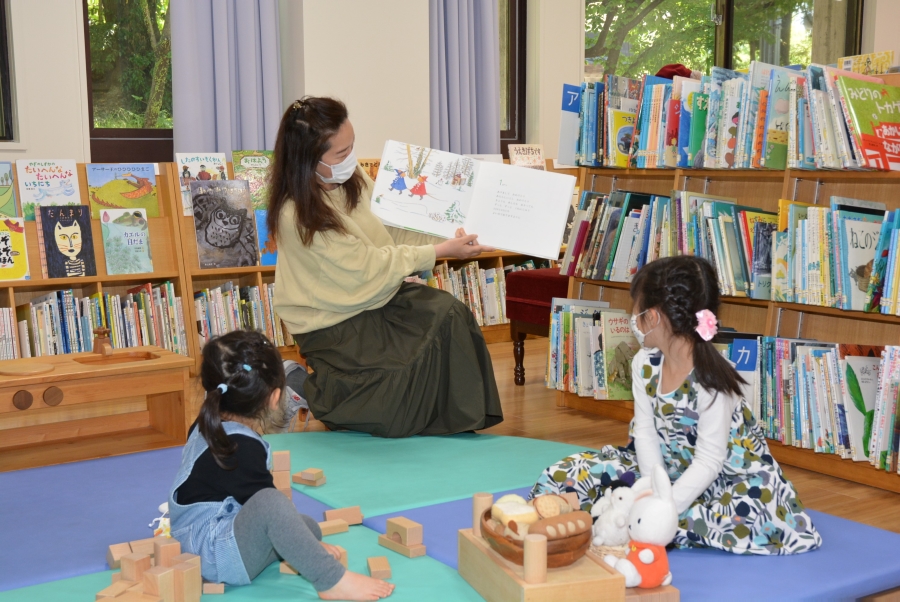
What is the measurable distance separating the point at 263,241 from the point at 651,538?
3.00 m

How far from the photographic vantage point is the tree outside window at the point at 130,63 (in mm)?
4328

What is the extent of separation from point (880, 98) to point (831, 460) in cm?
106

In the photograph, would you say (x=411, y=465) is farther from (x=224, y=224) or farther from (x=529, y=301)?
(x=224, y=224)

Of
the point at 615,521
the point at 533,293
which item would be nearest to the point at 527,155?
the point at 533,293

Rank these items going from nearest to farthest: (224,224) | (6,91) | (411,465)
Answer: (411,465) < (6,91) < (224,224)

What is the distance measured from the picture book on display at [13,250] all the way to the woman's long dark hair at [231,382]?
2.36 m

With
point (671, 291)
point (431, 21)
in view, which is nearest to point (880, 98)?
point (671, 291)

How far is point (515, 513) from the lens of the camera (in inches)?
63.9

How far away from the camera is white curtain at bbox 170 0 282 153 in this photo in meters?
4.29

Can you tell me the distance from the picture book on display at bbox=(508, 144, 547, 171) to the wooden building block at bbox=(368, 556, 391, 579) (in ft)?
11.9

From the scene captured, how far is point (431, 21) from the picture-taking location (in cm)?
506

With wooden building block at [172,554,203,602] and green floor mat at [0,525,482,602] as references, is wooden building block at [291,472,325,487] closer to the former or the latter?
green floor mat at [0,525,482,602]

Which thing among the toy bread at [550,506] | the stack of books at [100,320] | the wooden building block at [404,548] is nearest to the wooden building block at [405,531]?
the wooden building block at [404,548]

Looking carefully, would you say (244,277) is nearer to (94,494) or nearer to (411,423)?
(411,423)
